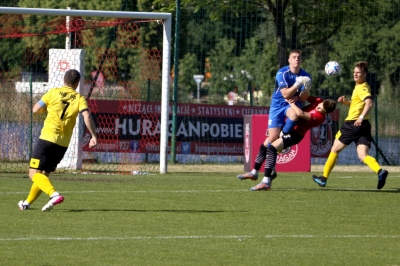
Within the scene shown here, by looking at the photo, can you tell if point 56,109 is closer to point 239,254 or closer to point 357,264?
point 239,254

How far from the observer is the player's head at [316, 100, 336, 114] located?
13.0 metres

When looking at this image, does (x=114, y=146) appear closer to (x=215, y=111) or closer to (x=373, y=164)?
(x=215, y=111)

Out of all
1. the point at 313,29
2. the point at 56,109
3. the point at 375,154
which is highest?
the point at 313,29

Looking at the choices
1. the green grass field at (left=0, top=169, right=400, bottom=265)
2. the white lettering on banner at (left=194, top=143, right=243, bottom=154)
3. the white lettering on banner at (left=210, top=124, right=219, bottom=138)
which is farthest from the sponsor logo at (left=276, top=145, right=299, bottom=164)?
the green grass field at (left=0, top=169, right=400, bottom=265)

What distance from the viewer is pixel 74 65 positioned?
1777 centimetres

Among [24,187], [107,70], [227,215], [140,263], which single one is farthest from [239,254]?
[107,70]

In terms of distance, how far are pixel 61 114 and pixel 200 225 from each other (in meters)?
2.32

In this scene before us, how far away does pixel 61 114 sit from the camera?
1052 centimetres

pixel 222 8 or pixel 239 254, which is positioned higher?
pixel 222 8

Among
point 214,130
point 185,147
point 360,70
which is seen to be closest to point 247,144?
point 185,147

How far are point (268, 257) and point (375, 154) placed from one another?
56.4 ft

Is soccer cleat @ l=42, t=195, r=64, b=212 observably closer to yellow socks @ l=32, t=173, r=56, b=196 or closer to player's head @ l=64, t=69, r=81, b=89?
yellow socks @ l=32, t=173, r=56, b=196

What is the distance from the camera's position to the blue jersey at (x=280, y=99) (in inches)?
519

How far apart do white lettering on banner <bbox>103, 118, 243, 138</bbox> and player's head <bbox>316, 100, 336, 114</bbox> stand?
25.5ft
